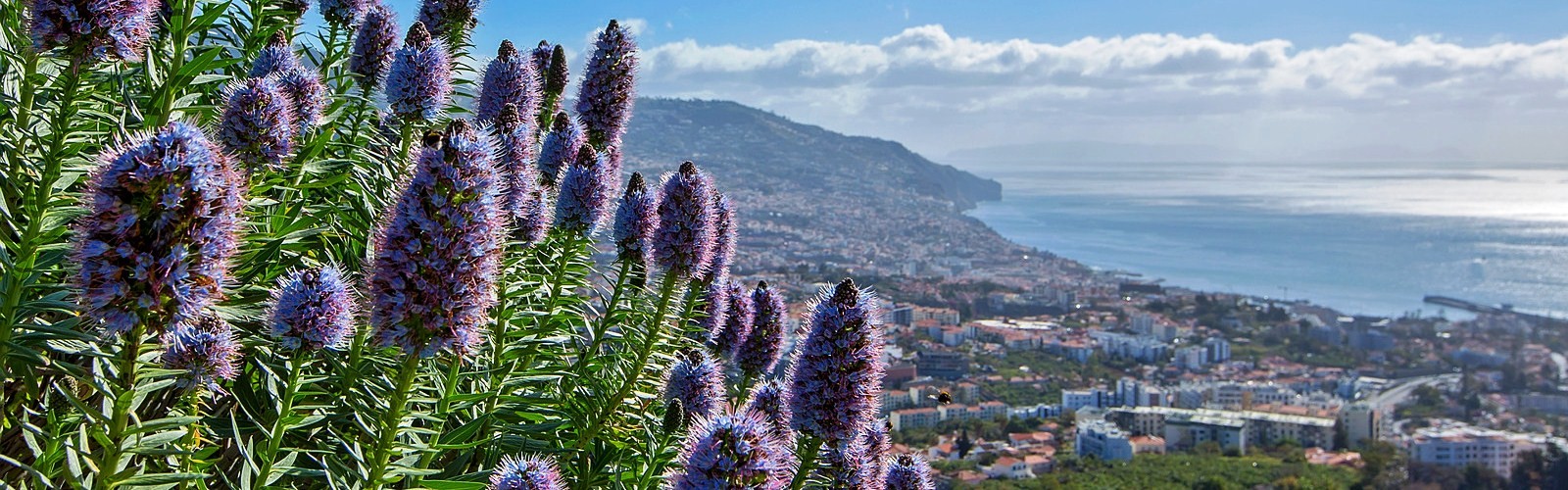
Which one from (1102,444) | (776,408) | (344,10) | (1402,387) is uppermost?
(344,10)

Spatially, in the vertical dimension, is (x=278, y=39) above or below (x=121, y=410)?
above

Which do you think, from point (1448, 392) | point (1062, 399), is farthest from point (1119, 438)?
point (1448, 392)

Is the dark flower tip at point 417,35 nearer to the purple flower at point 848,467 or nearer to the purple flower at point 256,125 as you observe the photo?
the purple flower at point 256,125

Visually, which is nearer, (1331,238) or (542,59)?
(542,59)

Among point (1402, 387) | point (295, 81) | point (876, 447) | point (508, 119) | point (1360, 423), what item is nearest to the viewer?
point (876, 447)

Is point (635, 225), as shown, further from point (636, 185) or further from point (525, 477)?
point (525, 477)

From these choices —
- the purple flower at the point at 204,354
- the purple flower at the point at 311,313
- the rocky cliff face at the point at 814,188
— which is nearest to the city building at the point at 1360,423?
the rocky cliff face at the point at 814,188

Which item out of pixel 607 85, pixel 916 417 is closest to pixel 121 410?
pixel 607 85

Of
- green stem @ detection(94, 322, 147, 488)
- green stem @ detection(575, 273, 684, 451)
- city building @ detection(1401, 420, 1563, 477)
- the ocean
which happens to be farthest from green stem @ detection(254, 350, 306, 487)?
the ocean
